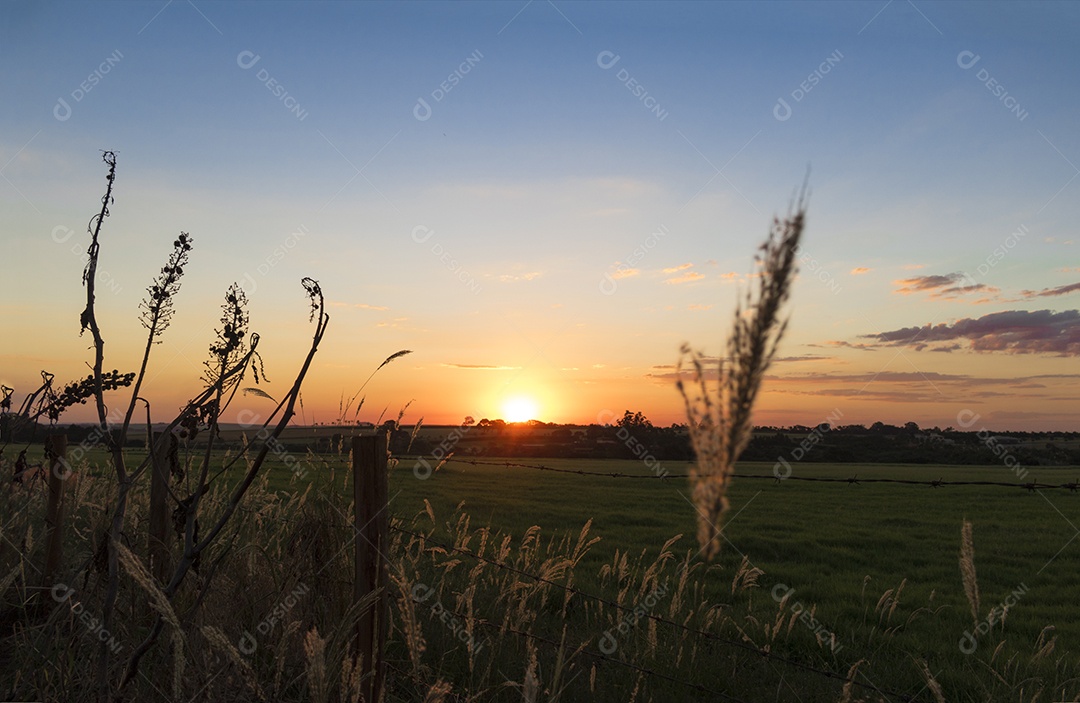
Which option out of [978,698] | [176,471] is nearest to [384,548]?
[176,471]

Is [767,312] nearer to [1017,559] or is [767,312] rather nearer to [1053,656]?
[1053,656]

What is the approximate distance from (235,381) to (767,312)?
8.80ft

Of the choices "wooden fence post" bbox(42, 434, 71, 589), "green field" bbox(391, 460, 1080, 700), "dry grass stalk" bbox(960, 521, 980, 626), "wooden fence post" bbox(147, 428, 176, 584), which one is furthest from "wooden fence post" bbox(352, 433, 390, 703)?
"wooden fence post" bbox(42, 434, 71, 589)

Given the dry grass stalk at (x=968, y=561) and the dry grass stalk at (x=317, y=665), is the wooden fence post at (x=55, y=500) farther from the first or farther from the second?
the dry grass stalk at (x=968, y=561)

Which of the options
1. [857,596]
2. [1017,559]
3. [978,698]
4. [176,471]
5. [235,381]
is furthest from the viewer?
[1017,559]

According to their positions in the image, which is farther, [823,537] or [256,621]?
[823,537]

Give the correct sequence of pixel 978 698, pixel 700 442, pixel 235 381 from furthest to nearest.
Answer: pixel 978 698
pixel 235 381
pixel 700 442

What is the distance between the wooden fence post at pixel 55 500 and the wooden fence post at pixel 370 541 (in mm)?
2606

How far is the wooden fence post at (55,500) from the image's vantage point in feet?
15.6

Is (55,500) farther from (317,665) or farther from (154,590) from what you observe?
(317,665)

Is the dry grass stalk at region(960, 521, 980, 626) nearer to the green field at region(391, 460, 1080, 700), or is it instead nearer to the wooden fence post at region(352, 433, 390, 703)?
the green field at region(391, 460, 1080, 700)

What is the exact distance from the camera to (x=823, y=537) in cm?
1524

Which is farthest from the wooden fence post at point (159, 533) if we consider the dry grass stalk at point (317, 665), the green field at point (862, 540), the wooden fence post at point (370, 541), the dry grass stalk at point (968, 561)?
the dry grass stalk at point (968, 561)

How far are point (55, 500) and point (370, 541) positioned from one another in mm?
2852
